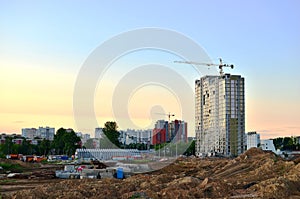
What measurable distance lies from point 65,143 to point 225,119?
140ft

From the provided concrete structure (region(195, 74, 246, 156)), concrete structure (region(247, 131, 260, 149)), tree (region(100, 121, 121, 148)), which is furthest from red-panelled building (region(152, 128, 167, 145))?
concrete structure (region(247, 131, 260, 149))

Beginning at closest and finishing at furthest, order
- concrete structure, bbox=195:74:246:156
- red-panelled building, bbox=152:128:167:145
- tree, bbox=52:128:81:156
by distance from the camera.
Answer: tree, bbox=52:128:81:156 → concrete structure, bbox=195:74:246:156 → red-panelled building, bbox=152:128:167:145

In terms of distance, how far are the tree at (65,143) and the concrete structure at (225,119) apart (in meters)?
33.4

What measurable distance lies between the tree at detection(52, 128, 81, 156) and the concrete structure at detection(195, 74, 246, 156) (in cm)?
3335

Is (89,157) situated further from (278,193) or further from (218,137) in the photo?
(278,193)

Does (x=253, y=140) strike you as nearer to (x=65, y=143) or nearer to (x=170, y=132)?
(x=65, y=143)

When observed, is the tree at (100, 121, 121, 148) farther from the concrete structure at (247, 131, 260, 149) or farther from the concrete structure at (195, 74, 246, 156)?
the concrete structure at (247, 131, 260, 149)

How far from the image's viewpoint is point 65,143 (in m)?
104

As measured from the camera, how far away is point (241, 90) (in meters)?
110

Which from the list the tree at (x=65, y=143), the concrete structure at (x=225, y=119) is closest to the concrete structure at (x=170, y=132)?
the concrete structure at (x=225, y=119)

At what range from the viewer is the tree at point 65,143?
10338cm

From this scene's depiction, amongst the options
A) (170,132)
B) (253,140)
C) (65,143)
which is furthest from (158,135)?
(253,140)

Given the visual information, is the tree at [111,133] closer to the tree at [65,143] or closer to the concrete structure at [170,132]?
the tree at [65,143]

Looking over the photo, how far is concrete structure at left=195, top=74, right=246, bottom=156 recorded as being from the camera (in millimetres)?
107750
